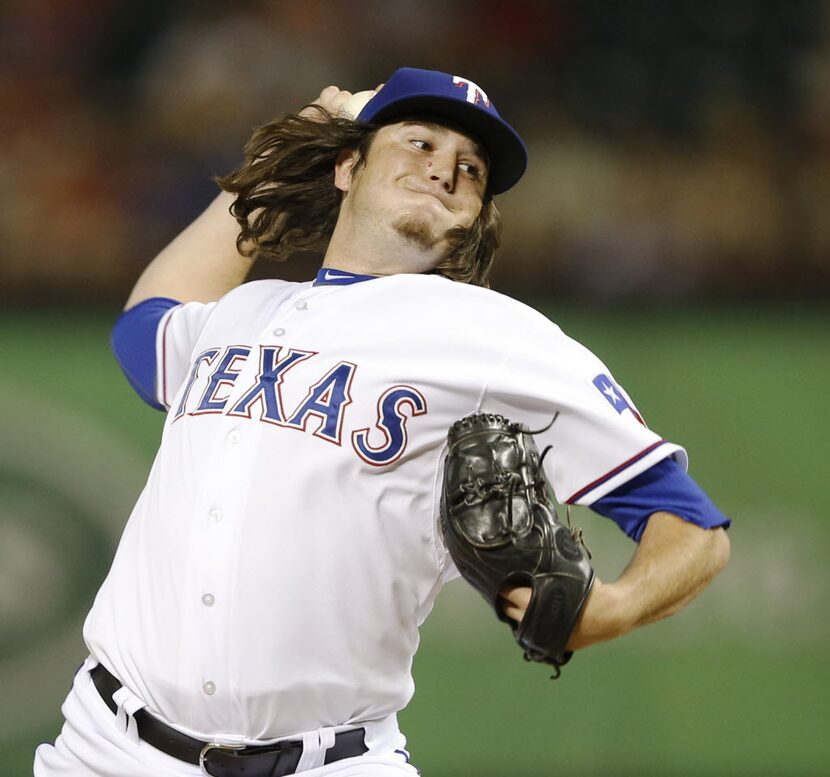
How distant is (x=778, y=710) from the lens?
3906 mm

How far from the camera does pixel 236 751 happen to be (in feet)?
6.38

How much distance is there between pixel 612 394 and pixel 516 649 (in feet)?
6.81

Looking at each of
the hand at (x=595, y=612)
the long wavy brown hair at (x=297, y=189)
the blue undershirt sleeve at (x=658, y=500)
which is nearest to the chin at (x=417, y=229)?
the long wavy brown hair at (x=297, y=189)

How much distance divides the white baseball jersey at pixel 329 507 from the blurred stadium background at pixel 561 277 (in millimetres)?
1902

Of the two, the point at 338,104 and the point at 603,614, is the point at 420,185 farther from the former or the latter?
the point at 603,614

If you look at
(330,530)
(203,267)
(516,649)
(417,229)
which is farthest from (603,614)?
(516,649)

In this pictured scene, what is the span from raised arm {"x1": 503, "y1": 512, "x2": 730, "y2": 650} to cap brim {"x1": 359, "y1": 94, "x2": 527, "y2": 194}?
817mm

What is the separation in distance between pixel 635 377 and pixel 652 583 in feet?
7.43

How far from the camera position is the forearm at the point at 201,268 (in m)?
2.59

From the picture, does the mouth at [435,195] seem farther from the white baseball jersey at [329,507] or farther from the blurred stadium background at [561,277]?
the blurred stadium background at [561,277]

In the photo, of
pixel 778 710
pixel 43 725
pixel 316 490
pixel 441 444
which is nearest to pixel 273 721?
pixel 316 490

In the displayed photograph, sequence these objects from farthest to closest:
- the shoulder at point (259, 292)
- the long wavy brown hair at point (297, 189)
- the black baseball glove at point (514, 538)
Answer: the long wavy brown hair at point (297, 189) < the shoulder at point (259, 292) < the black baseball glove at point (514, 538)

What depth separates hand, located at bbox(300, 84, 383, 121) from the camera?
8.18 feet

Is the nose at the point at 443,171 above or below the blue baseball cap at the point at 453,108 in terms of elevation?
below
